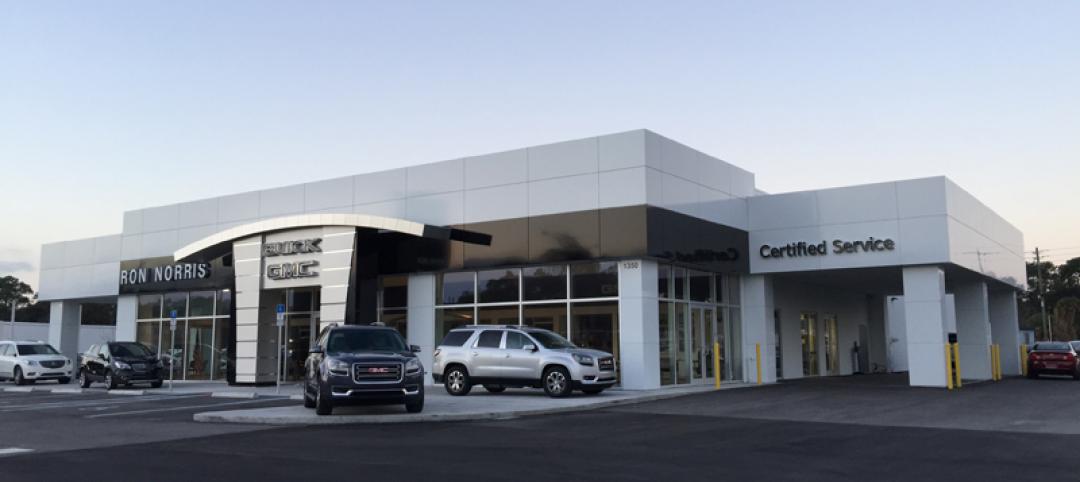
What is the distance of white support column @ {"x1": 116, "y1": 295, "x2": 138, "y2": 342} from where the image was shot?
121 ft

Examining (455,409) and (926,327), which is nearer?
(455,409)

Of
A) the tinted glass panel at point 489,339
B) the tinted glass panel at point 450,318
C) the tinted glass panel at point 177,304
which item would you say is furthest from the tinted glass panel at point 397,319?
the tinted glass panel at point 177,304

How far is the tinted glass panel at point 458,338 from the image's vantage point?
23000 millimetres

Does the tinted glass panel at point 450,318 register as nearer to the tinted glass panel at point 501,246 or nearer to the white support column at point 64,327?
the tinted glass panel at point 501,246

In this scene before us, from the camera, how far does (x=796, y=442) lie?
1283 cm

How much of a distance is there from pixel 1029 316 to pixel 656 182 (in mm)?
85238

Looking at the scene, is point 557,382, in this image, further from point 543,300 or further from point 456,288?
point 456,288

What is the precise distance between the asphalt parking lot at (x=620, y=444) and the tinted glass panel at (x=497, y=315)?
768cm

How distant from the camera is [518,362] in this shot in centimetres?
2195

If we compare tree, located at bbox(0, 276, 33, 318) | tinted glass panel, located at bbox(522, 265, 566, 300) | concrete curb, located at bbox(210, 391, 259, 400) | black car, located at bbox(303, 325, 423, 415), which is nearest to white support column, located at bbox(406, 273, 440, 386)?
tinted glass panel, located at bbox(522, 265, 566, 300)

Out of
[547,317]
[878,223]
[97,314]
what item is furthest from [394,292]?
[97,314]

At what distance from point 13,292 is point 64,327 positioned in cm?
6512

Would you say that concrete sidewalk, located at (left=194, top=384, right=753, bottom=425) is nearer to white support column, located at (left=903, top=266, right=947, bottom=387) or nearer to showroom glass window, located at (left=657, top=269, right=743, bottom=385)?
showroom glass window, located at (left=657, top=269, right=743, bottom=385)

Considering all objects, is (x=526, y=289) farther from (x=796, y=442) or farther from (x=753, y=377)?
(x=796, y=442)
